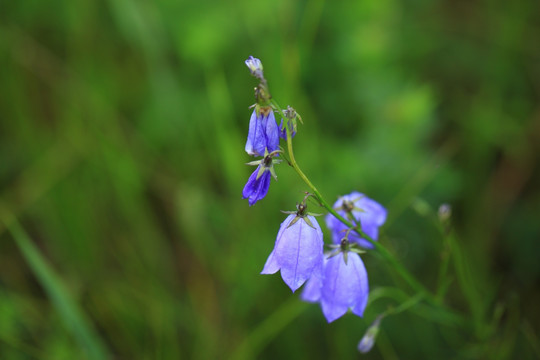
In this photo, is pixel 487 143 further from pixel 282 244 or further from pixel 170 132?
pixel 282 244

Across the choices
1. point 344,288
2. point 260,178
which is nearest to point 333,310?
point 344,288

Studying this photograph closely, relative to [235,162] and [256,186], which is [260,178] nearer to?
[256,186]

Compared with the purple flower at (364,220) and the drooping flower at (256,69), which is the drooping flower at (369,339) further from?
the drooping flower at (256,69)

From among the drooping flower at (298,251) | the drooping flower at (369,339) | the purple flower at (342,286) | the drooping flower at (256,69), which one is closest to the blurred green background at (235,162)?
the drooping flower at (369,339)

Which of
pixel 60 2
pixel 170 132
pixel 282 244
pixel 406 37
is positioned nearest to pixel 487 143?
pixel 406 37

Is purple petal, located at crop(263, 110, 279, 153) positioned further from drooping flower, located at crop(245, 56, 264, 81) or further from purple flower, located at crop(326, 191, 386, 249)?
purple flower, located at crop(326, 191, 386, 249)

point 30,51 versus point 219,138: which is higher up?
point 30,51
